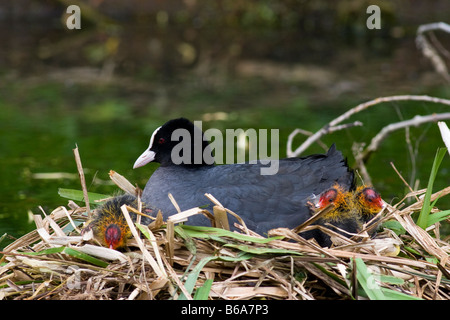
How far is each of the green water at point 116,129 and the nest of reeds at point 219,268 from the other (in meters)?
1.71

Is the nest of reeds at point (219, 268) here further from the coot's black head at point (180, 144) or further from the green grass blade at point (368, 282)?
the coot's black head at point (180, 144)

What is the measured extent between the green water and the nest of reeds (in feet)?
5.61

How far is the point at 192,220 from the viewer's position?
140 inches

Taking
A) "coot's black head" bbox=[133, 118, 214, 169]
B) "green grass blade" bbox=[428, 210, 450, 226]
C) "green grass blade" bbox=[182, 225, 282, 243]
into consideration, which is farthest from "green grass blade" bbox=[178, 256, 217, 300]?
"green grass blade" bbox=[428, 210, 450, 226]

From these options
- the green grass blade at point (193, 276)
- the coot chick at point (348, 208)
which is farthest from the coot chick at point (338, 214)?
the green grass blade at point (193, 276)

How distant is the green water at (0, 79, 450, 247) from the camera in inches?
229

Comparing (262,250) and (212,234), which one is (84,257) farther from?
(262,250)

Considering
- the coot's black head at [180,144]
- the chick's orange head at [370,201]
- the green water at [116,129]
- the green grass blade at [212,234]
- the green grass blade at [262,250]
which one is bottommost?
the green water at [116,129]

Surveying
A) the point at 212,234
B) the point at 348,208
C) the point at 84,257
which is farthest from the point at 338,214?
the point at 84,257

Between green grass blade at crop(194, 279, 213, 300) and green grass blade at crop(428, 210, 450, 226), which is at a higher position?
green grass blade at crop(428, 210, 450, 226)

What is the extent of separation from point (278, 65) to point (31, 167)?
513 cm

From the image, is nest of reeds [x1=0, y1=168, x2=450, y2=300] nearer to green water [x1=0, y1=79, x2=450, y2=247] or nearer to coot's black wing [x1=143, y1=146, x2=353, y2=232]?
coot's black wing [x1=143, y1=146, x2=353, y2=232]

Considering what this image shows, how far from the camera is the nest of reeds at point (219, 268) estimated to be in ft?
9.99
